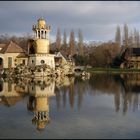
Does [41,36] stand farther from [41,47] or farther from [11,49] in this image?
[11,49]

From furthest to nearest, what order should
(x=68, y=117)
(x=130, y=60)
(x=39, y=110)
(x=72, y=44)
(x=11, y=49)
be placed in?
(x=72, y=44) < (x=130, y=60) < (x=11, y=49) < (x=39, y=110) < (x=68, y=117)

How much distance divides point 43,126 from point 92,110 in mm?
4017

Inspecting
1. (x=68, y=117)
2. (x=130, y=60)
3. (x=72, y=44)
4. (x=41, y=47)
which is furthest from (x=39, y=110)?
(x=72, y=44)

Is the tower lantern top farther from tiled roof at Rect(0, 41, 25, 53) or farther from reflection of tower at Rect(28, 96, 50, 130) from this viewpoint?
reflection of tower at Rect(28, 96, 50, 130)

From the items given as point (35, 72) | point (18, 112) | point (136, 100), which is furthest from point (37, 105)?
point (35, 72)

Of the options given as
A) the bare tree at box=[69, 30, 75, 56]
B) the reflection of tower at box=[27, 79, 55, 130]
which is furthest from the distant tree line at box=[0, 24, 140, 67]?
the reflection of tower at box=[27, 79, 55, 130]

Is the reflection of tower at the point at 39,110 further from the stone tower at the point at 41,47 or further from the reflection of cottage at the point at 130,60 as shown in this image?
the reflection of cottage at the point at 130,60

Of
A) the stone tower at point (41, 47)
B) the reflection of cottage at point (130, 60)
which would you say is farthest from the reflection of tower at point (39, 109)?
the reflection of cottage at point (130, 60)

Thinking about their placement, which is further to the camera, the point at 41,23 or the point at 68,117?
the point at 41,23

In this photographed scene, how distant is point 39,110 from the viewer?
1490 cm

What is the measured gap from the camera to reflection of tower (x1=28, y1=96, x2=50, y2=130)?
1225cm

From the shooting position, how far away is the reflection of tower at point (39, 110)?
12.2 metres

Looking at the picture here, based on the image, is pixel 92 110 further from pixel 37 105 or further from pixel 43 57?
pixel 43 57

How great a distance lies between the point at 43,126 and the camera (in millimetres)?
11703
